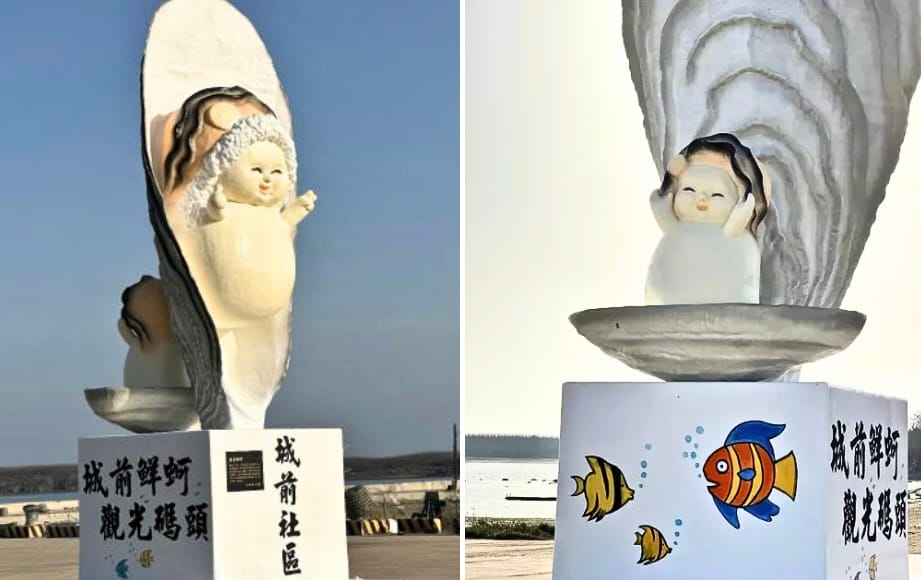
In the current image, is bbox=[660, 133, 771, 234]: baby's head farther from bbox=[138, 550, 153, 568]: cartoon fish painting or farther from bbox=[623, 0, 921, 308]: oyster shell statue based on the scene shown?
bbox=[138, 550, 153, 568]: cartoon fish painting

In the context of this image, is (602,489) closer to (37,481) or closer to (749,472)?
(749,472)

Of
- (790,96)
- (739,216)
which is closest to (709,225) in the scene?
(739,216)

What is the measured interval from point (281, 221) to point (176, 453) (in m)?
1.21

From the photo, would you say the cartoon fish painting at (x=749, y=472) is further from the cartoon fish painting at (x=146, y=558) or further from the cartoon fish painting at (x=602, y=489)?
the cartoon fish painting at (x=146, y=558)

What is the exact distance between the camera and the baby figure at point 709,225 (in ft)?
18.1

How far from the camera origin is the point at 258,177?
254 inches

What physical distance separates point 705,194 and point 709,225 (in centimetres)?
12

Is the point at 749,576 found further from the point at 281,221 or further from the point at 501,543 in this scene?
the point at 501,543

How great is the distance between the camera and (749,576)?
16.7 ft

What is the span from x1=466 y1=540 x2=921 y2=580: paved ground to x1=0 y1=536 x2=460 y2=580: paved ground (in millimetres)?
173

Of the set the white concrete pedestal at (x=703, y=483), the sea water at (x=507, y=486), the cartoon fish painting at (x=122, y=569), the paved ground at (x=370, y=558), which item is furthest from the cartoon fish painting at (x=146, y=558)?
the sea water at (x=507, y=486)

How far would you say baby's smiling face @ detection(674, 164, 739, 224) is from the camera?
556cm

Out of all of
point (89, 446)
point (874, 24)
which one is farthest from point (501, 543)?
point (874, 24)

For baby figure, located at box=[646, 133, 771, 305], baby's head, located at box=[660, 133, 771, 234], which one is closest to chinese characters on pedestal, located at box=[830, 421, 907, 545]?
baby figure, located at box=[646, 133, 771, 305]
